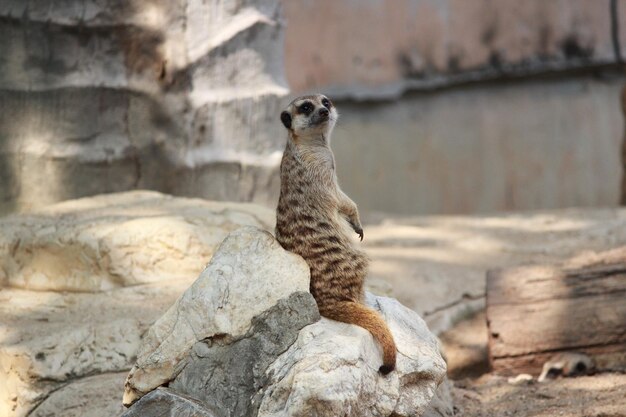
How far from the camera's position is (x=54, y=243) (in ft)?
12.9

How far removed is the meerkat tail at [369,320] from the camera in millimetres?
2652

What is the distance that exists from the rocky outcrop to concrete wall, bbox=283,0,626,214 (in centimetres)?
505

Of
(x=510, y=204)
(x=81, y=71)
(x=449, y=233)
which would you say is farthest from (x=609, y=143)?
(x=81, y=71)

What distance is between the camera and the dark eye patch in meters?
3.20

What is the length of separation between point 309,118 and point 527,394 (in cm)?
133

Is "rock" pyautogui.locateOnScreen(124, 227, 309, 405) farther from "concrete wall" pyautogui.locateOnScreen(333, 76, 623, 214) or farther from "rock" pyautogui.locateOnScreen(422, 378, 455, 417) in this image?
"concrete wall" pyautogui.locateOnScreen(333, 76, 623, 214)

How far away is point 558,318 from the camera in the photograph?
3.91 m

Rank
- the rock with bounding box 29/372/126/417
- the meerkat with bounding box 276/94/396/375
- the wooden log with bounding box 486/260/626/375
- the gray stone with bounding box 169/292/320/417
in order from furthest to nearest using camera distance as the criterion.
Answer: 1. the wooden log with bounding box 486/260/626/375
2. the rock with bounding box 29/372/126/417
3. the meerkat with bounding box 276/94/396/375
4. the gray stone with bounding box 169/292/320/417

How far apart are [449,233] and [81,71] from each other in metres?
2.44

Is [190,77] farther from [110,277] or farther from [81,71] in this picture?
[110,277]

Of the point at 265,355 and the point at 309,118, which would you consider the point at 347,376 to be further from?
the point at 309,118

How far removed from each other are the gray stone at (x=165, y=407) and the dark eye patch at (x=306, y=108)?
1.09 meters

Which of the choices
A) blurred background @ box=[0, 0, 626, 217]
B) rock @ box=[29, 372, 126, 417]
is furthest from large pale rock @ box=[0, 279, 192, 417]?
blurred background @ box=[0, 0, 626, 217]

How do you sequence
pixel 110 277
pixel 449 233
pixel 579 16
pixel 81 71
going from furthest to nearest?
pixel 579 16
pixel 449 233
pixel 81 71
pixel 110 277
